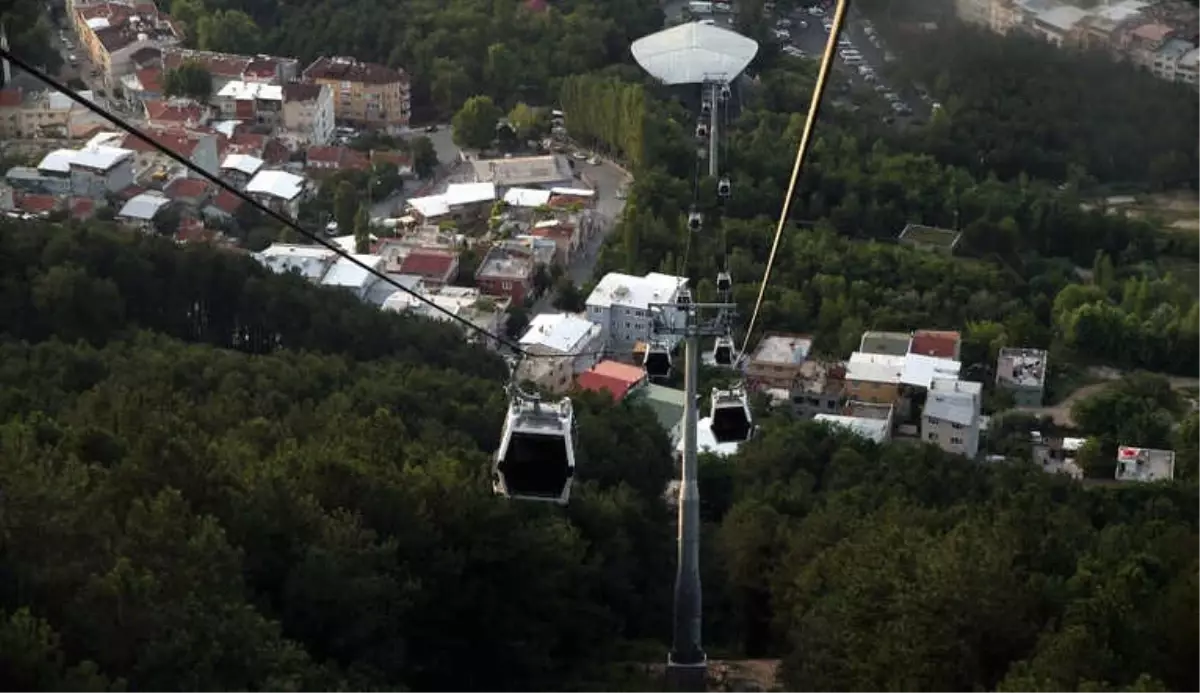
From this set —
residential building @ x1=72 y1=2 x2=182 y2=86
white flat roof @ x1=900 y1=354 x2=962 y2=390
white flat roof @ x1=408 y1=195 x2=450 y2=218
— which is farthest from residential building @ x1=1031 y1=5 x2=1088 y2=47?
residential building @ x1=72 y1=2 x2=182 y2=86

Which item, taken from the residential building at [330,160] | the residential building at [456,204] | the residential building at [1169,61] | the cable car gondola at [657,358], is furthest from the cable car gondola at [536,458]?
the residential building at [1169,61]

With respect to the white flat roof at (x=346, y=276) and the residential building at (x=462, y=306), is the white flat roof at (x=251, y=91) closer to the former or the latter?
the white flat roof at (x=346, y=276)

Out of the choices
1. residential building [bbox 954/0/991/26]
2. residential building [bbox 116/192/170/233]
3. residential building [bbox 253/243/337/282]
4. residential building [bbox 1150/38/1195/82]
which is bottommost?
residential building [bbox 1150/38/1195/82]

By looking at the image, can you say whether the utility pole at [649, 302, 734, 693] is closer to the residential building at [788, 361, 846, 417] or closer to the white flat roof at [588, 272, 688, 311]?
the residential building at [788, 361, 846, 417]

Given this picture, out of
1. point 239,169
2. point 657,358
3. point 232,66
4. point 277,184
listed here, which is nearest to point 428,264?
point 277,184

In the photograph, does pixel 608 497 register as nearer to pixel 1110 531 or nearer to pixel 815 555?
pixel 815 555

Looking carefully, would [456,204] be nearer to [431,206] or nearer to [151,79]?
[431,206]
